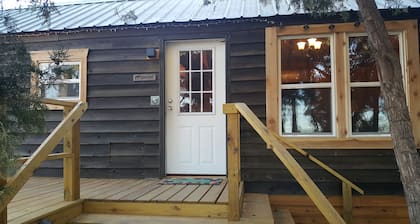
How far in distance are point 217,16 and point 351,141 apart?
233 centimetres

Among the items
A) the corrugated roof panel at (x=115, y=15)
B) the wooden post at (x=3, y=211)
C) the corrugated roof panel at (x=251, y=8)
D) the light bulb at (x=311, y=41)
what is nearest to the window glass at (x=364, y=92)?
the light bulb at (x=311, y=41)

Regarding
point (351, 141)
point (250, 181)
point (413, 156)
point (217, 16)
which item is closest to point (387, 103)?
point (413, 156)

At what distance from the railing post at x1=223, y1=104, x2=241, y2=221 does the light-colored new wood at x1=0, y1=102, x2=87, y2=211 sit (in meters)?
1.33

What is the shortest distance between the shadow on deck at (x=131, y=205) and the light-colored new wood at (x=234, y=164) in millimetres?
133

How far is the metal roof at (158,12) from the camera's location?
454 cm

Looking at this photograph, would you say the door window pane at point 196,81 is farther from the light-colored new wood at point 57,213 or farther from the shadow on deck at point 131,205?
the light-colored new wood at point 57,213

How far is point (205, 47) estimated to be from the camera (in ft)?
15.4

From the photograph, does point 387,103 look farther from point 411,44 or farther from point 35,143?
point 35,143

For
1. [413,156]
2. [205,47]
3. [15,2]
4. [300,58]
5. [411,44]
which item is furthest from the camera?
[205,47]

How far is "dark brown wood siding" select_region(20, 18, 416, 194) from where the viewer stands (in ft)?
14.0

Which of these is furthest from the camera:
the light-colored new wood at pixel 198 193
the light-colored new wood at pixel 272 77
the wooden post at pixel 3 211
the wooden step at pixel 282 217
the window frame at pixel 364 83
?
the light-colored new wood at pixel 272 77

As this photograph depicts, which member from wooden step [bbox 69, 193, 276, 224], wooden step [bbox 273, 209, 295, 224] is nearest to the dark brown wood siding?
wooden step [bbox 273, 209, 295, 224]

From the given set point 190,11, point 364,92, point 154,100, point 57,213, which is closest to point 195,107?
point 154,100

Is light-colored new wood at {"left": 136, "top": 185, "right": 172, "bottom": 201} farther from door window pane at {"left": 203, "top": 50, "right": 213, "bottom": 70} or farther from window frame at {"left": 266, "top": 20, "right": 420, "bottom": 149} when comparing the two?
door window pane at {"left": 203, "top": 50, "right": 213, "bottom": 70}
